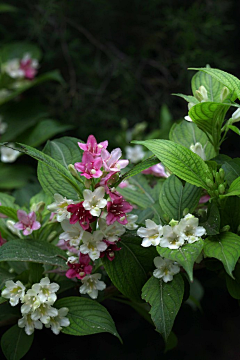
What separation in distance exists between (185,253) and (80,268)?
0.16 meters

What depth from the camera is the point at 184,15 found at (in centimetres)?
159

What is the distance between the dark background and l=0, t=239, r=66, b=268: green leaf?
3.28ft

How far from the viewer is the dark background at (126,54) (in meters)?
1.58

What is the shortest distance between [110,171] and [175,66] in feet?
4.30

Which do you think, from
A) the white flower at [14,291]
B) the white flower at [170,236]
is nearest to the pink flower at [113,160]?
the white flower at [170,236]

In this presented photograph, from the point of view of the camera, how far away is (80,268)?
0.54 m

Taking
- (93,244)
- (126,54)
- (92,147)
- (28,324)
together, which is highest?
(92,147)

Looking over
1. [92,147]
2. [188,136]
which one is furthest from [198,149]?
[92,147]

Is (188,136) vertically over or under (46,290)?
over

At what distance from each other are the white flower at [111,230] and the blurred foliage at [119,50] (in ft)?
3.53

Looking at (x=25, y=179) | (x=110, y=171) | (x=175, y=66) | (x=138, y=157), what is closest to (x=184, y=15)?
(x=175, y=66)

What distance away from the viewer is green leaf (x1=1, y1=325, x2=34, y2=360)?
57cm

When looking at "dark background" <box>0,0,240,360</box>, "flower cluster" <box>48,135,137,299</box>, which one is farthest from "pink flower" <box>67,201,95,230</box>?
"dark background" <box>0,0,240,360</box>

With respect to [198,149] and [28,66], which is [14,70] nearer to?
[28,66]
